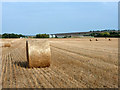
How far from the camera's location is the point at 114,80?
6598 mm

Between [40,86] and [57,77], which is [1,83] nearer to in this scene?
[40,86]

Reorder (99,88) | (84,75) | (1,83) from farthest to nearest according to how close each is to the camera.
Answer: (84,75) → (1,83) → (99,88)

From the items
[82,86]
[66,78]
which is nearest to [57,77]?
[66,78]

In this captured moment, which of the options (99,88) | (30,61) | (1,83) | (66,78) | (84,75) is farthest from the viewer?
(30,61)

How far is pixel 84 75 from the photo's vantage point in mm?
7285

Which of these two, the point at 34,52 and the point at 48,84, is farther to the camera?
the point at 34,52

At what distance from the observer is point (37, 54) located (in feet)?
28.9

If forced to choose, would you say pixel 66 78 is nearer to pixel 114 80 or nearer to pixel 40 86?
pixel 40 86

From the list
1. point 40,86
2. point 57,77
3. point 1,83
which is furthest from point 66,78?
point 1,83

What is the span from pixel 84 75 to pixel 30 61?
2.93 meters

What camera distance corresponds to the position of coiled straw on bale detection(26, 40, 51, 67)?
8766mm

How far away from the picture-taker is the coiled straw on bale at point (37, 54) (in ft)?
28.8

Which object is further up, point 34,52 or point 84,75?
point 34,52

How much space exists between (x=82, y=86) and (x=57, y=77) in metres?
1.42
